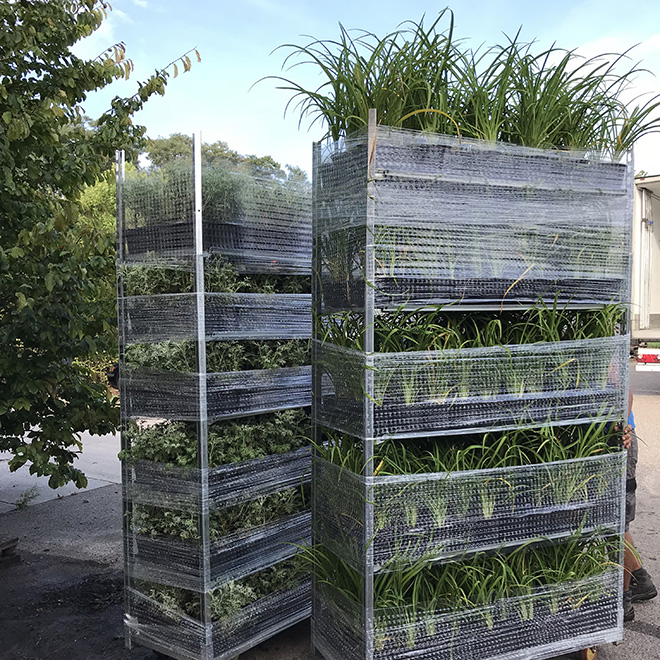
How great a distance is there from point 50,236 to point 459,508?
8.17 feet

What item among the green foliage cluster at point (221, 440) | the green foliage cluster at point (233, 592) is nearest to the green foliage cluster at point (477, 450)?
the green foliage cluster at point (221, 440)

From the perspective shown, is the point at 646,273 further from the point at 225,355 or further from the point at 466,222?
the point at 225,355

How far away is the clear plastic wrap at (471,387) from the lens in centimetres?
253

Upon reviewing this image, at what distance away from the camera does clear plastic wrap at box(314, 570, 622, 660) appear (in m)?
2.60

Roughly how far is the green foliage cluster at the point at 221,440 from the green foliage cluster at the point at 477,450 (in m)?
0.37

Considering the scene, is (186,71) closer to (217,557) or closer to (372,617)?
(217,557)

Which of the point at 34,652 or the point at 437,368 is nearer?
the point at 437,368

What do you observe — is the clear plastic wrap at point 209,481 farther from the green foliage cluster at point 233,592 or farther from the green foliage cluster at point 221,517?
the green foliage cluster at point 233,592

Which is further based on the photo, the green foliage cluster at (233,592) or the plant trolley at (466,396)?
the green foliage cluster at (233,592)

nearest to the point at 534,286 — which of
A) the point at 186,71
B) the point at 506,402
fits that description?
the point at 506,402

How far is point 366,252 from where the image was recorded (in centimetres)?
246

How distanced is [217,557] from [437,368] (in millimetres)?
1375

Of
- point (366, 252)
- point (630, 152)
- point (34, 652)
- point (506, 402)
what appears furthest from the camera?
point (34, 652)

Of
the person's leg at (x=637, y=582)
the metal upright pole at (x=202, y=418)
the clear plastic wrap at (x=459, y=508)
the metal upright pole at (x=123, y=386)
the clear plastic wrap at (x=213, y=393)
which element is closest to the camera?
the clear plastic wrap at (x=459, y=508)
